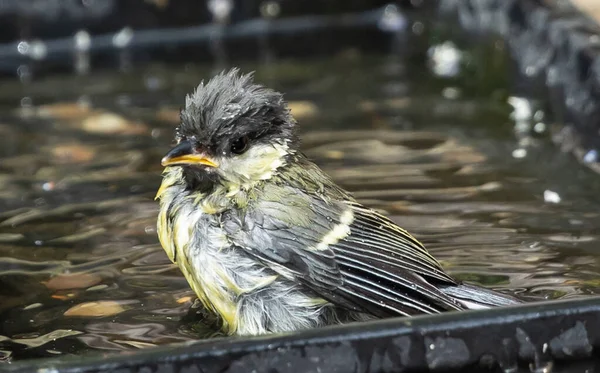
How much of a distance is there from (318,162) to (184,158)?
1.99 metres

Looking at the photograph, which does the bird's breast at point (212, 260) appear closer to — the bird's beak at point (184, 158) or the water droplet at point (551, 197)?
the bird's beak at point (184, 158)

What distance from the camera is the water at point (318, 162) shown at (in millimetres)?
3742

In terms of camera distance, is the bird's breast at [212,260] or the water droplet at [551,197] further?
the water droplet at [551,197]

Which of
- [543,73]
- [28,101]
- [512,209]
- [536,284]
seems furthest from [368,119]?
[536,284]

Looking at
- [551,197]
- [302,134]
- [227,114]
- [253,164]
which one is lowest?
[551,197]

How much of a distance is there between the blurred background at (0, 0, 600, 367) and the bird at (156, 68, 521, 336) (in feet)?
0.94

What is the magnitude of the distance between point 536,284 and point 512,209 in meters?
0.86

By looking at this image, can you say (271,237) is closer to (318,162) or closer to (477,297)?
(477,297)

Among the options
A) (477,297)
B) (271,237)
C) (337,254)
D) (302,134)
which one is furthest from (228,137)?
(302,134)

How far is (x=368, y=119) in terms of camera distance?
20.2 feet

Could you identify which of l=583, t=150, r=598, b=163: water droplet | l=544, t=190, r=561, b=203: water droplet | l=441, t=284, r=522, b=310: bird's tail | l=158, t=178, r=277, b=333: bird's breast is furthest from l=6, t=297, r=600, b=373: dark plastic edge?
l=583, t=150, r=598, b=163: water droplet

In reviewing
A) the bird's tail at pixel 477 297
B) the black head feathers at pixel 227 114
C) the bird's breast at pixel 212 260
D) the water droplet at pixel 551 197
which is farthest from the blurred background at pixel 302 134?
the black head feathers at pixel 227 114

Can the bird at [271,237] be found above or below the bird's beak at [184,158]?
below

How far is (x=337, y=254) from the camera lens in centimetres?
337
